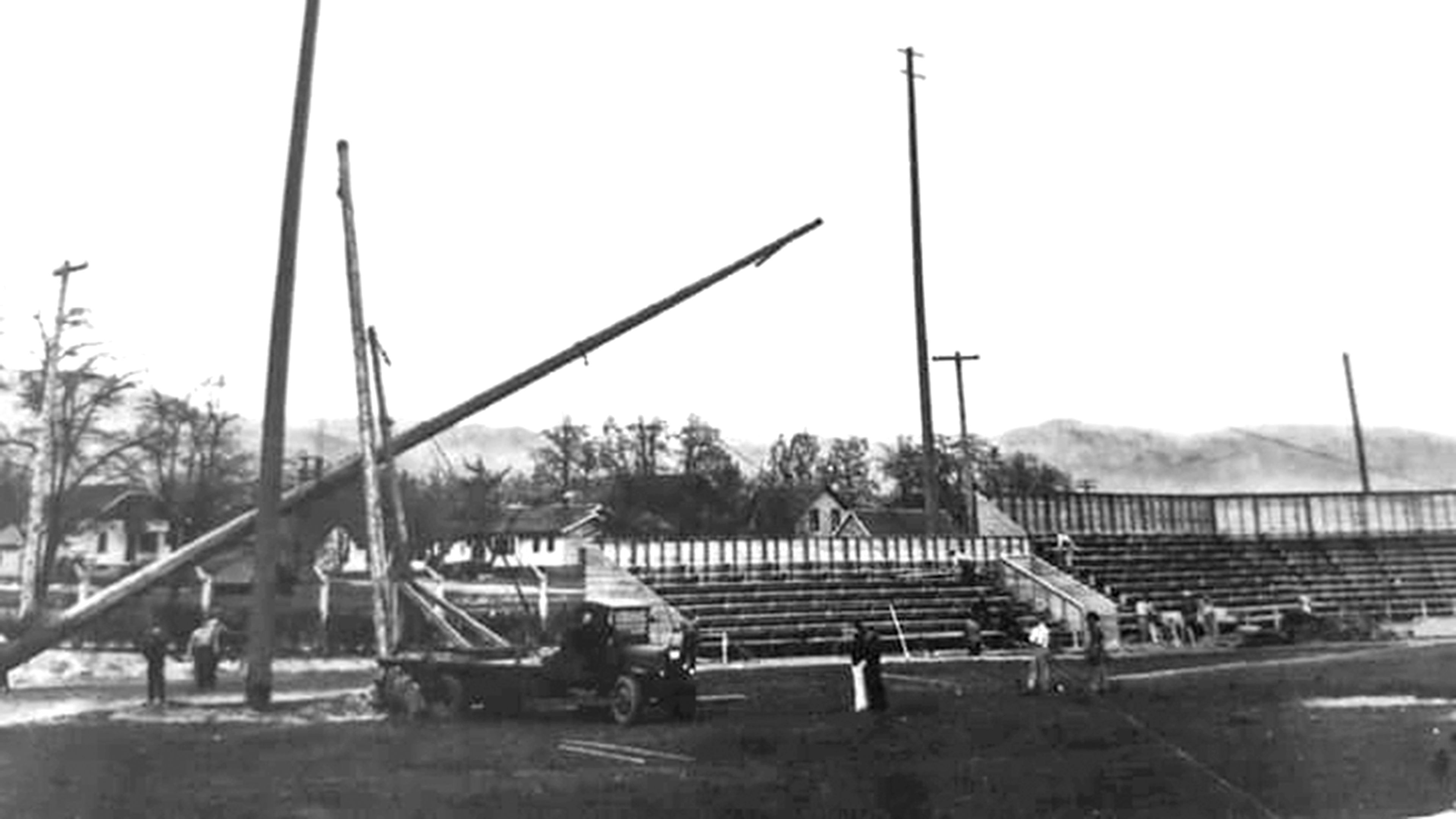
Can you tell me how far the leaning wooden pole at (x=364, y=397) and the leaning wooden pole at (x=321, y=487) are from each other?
996 mm

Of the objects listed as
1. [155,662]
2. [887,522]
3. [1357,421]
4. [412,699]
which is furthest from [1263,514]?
[155,662]

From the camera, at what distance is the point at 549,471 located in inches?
4151

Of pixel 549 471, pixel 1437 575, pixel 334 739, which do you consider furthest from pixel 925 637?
pixel 549 471

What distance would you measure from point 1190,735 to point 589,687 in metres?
7.72

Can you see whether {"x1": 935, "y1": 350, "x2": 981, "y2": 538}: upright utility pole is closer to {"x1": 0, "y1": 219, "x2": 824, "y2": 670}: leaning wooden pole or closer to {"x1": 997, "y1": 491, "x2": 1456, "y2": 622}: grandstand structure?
{"x1": 997, "y1": 491, "x2": 1456, "y2": 622}: grandstand structure

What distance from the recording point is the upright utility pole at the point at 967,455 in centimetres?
4497

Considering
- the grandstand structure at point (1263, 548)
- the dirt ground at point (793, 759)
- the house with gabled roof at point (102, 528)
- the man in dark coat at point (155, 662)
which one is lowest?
the dirt ground at point (793, 759)

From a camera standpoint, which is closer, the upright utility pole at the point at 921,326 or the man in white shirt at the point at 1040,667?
the man in white shirt at the point at 1040,667

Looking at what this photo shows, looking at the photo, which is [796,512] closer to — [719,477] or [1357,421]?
[719,477]

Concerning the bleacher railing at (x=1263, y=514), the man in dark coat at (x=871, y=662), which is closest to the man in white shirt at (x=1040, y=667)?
the man in dark coat at (x=871, y=662)

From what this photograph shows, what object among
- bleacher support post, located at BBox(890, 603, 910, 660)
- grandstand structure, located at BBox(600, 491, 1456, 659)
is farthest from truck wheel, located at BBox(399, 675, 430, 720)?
bleacher support post, located at BBox(890, 603, 910, 660)

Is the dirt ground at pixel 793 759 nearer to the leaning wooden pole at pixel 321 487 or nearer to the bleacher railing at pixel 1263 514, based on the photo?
the leaning wooden pole at pixel 321 487

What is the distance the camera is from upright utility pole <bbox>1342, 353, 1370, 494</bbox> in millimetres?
59438

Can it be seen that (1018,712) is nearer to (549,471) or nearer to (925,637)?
(925,637)
